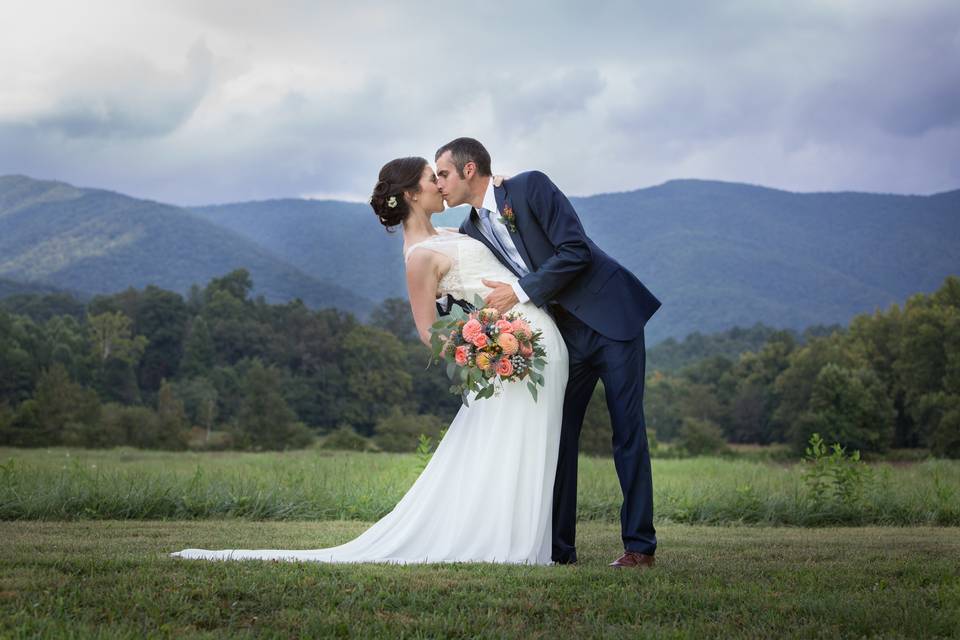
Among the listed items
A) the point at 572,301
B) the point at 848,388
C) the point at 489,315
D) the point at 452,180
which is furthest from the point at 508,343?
the point at 848,388

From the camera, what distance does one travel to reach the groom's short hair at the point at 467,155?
615 cm

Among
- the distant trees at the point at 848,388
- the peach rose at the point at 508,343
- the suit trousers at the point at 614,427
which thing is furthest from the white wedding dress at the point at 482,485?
the distant trees at the point at 848,388

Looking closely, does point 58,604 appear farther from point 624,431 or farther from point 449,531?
point 624,431

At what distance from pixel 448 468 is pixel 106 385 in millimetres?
62207

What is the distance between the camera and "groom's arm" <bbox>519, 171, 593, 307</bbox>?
5.86 m

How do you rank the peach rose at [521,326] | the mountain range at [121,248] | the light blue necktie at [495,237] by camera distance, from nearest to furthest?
the peach rose at [521,326] < the light blue necktie at [495,237] < the mountain range at [121,248]

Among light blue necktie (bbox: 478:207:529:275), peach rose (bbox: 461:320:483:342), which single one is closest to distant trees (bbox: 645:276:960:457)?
light blue necktie (bbox: 478:207:529:275)

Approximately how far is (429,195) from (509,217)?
60cm

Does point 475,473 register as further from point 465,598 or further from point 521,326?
point 465,598

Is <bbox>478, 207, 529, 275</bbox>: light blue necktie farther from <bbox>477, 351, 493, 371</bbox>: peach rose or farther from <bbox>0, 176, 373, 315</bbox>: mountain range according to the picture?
<bbox>0, 176, 373, 315</bbox>: mountain range

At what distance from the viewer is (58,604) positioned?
428 centimetres

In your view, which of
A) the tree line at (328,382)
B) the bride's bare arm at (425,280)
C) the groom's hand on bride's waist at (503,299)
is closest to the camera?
the groom's hand on bride's waist at (503,299)

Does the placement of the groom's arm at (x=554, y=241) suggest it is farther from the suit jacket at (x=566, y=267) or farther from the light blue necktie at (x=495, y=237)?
the light blue necktie at (x=495, y=237)

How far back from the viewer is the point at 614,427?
19.4ft
